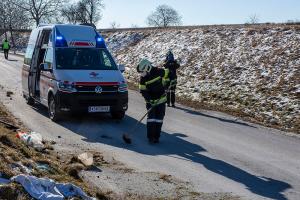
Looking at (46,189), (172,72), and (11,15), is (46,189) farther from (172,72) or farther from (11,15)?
(11,15)

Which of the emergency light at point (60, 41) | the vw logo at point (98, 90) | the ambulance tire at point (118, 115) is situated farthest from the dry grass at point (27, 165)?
the emergency light at point (60, 41)

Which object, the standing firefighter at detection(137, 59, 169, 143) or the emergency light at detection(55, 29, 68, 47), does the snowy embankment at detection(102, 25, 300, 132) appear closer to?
the standing firefighter at detection(137, 59, 169, 143)

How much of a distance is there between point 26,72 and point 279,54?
33.9 ft

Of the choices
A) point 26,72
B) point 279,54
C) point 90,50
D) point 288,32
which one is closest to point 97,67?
point 90,50

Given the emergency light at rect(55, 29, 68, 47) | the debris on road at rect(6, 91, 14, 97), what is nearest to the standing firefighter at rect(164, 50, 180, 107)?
the emergency light at rect(55, 29, 68, 47)

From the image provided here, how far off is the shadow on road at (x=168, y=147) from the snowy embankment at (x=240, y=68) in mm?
4005

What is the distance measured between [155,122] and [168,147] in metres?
0.68

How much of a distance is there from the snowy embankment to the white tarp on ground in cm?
830

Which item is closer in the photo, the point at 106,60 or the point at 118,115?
the point at 118,115

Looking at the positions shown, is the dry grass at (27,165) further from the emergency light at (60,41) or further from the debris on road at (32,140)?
the emergency light at (60,41)

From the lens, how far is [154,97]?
10.6 metres

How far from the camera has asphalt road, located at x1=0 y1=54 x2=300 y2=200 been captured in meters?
7.76

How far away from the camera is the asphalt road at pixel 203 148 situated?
7758mm

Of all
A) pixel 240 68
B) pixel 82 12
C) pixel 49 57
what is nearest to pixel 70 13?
pixel 82 12
